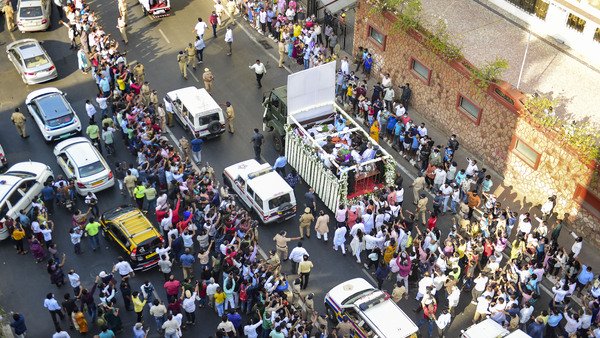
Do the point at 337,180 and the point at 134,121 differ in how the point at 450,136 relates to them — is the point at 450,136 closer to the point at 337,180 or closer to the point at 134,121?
the point at 337,180

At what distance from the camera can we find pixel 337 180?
1028 inches

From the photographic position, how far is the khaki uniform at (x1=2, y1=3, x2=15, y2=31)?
37.5 meters

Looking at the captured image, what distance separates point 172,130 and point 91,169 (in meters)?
4.97

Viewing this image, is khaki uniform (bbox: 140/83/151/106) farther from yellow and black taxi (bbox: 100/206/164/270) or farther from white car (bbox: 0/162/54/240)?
yellow and black taxi (bbox: 100/206/164/270)

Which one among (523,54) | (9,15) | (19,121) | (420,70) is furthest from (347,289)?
(9,15)

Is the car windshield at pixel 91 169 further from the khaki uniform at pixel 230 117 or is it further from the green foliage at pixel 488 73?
the green foliage at pixel 488 73

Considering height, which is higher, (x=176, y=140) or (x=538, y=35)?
(x=538, y=35)

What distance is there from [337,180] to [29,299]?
36.0 ft

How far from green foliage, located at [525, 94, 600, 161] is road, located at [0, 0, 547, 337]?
5019 mm

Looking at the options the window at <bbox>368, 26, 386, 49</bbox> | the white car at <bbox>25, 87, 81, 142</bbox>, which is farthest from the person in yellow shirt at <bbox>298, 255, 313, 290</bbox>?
the window at <bbox>368, 26, 386, 49</bbox>

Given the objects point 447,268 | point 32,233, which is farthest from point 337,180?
point 32,233

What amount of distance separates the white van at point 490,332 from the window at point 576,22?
13721mm

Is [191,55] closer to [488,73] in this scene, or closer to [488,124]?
[488,73]

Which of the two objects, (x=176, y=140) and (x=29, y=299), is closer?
(x=29, y=299)
